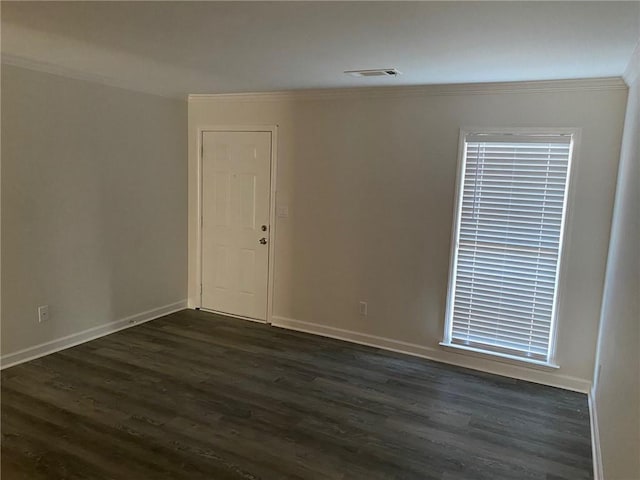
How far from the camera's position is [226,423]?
3.01 metres

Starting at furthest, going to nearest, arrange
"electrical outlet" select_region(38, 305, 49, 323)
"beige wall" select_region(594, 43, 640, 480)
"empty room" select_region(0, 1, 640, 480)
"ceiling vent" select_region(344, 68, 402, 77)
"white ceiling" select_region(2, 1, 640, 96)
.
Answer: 1. "electrical outlet" select_region(38, 305, 49, 323)
2. "ceiling vent" select_region(344, 68, 402, 77)
3. "empty room" select_region(0, 1, 640, 480)
4. "white ceiling" select_region(2, 1, 640, 96)
5. "beige wall" select_region(594, 43, 640, 480)

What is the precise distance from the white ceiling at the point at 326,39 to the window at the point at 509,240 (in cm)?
58

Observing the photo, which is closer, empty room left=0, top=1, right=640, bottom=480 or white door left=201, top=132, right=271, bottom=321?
empty room left=0, top=1, right=640, bottom=480

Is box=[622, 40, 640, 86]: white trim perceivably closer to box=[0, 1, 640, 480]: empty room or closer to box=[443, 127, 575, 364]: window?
box=[0, 1, 640, 480]: empty room

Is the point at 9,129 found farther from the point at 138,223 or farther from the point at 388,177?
the point at 388,177

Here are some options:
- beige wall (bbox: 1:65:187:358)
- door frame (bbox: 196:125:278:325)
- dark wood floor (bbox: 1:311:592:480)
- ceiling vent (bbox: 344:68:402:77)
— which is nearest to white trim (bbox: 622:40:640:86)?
ceiling vent (bbox: 344:68:402:77)

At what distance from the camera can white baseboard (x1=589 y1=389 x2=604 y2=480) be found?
255cm

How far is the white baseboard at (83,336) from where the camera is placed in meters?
3.70

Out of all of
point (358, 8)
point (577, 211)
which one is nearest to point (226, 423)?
point (358, 8)

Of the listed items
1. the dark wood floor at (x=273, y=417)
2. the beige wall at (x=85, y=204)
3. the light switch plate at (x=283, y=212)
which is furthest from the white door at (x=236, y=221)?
the dark wood floor at (x=273, y=417)

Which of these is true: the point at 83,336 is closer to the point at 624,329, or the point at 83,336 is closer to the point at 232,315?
the point at 232,315

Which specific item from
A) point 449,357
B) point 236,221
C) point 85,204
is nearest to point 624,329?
point 449,357

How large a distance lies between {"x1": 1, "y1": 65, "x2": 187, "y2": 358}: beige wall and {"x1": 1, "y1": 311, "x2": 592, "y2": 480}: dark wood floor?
1.51ft

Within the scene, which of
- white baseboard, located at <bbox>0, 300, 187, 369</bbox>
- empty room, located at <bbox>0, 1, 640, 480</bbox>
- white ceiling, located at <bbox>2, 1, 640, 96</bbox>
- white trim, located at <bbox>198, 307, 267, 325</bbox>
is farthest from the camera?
white trim, located at <bbox>198, 307, 267, 325</bbox>
